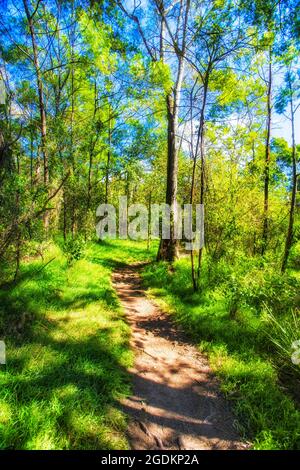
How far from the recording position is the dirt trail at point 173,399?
2.72m

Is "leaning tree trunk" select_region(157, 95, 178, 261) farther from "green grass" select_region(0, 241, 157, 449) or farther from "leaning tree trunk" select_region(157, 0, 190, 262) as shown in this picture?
"green grass" select_region(0, 241, 157, 449)

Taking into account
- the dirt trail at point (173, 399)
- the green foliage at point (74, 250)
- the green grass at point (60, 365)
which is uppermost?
the green foliage at point (74, 250)

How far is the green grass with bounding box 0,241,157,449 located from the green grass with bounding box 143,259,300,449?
1.42 m

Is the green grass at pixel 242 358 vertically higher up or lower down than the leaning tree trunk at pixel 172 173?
lower down

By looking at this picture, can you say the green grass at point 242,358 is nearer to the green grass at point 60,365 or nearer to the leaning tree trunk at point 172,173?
the green grass at point 60,365

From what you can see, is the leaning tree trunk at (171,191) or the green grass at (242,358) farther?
the leaning tree trunk at (171,191)

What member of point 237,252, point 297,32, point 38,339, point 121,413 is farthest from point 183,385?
point 297,32

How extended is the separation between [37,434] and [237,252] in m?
5.49

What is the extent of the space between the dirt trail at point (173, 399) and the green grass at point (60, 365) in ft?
0.75

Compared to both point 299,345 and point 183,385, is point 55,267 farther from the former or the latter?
point 299,345

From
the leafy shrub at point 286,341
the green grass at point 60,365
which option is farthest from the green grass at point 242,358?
the green grass at point 60,365

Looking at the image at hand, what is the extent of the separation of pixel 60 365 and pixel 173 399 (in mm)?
1592

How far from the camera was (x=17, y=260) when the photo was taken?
503 cm

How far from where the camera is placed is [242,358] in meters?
4.05
